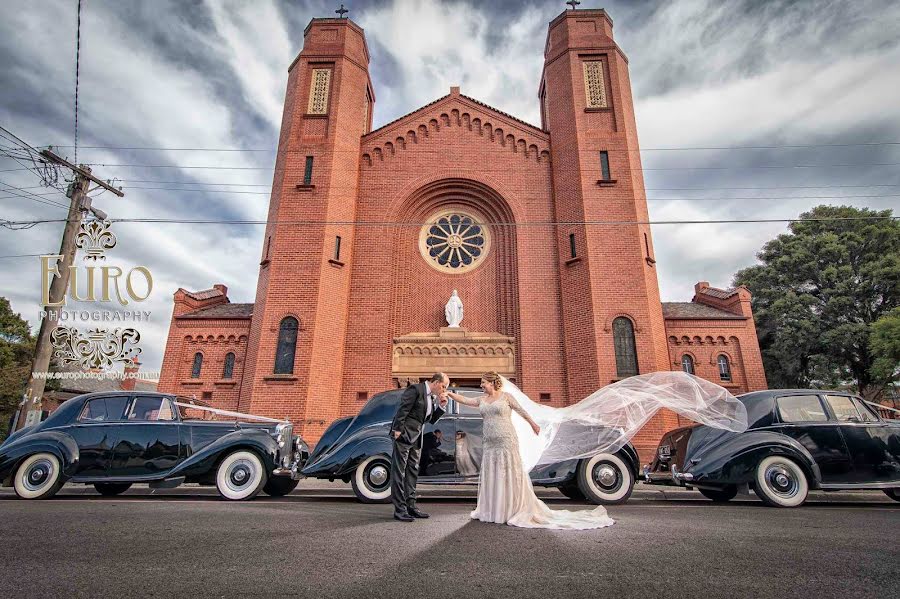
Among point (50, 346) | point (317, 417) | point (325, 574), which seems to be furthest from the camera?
point (317, 417)

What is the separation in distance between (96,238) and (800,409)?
1611cm

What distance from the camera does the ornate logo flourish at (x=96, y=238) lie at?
12.0m

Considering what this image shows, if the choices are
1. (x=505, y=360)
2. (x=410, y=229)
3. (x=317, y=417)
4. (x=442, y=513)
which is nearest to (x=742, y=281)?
(x=505, y=360)

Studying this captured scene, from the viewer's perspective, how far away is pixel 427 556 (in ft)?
9.73

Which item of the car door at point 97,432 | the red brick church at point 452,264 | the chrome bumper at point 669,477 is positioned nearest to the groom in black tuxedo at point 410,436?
the chrome bumper at point 669,477

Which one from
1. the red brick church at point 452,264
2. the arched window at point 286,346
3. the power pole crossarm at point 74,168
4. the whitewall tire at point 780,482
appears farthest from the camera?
the red brick church at point 452,264

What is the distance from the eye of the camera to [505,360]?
48.1 ft

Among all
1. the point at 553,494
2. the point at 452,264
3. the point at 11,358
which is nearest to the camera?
the point at 553,494

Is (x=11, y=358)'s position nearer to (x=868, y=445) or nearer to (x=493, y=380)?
(x=493, y=380)

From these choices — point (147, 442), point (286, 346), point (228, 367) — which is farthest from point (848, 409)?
point (228, 367)

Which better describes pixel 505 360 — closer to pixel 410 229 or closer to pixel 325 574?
pixel 410 229

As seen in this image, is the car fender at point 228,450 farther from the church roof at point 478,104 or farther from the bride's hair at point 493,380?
the church roof at point 478,104

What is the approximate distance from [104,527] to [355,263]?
40.7ft

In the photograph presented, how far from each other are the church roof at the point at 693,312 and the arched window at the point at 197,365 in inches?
636
